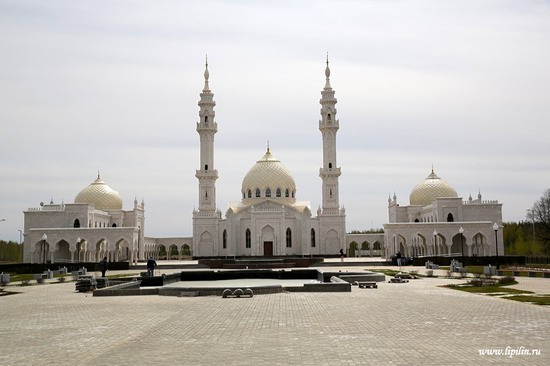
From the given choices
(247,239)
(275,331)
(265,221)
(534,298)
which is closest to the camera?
(275,331)

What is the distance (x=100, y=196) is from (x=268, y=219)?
63.5 feet

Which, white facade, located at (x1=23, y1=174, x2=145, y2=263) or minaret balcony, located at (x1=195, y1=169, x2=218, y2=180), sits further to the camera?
minaret balcony, located at (x1=195, y1=169, x2=218, y2=180)

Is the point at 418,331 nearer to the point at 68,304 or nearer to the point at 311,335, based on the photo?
the point at 311,335

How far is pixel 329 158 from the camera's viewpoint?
66.4 metres

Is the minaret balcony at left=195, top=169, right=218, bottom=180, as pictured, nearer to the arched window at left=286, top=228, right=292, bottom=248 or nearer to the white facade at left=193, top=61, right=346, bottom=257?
the white facade at left=193, top=61, right=346, bottom=257

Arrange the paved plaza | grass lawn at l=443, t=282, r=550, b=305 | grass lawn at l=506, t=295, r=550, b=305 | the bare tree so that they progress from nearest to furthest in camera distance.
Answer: the paved plaza → grass lawn at l=506, t=295, r=550, b=305 → grass lawn at l=443, t=282, r=550, b=305 → the bare tree

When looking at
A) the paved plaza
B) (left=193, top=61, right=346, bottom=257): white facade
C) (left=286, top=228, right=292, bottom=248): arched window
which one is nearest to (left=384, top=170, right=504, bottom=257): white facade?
(left=193, top=61, right=346, bottom=257): white facade

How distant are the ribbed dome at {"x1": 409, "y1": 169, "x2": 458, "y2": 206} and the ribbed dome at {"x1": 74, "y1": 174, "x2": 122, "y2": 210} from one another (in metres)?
33.3

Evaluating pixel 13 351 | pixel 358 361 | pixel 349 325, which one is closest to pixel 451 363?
pixel 358 361

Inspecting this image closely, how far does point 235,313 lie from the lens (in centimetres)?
1603

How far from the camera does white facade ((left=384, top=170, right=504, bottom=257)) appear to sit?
6062cm

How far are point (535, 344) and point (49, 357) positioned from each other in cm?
820

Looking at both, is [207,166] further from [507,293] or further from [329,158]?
[507,293]

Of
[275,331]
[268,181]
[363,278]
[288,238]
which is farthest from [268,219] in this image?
[275,331]
